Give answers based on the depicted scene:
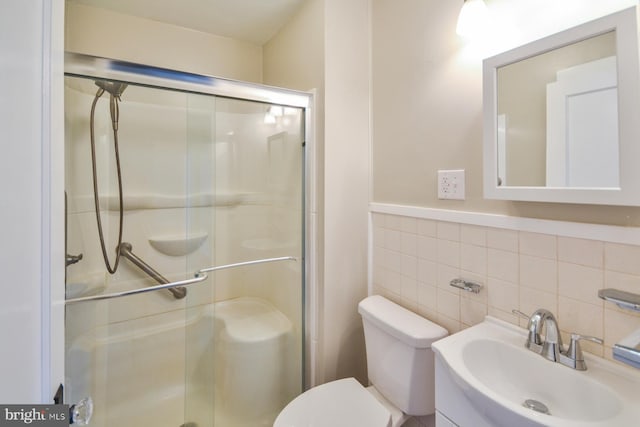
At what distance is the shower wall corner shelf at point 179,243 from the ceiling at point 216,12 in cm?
134

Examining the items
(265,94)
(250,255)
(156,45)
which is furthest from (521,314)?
(156,45)

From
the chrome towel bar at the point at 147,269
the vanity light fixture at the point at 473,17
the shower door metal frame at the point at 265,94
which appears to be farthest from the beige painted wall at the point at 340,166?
the chrome towel bar at the point at 147,269

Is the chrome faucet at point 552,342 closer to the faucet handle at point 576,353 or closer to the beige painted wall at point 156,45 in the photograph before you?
the faucet handle at point 576,353

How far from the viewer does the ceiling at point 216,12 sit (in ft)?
5.50

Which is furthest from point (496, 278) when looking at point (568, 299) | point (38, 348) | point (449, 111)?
point (38, 348)

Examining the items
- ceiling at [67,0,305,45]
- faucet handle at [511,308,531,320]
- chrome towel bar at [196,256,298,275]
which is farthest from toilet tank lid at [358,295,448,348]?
ceiling at [67,0,305,45]

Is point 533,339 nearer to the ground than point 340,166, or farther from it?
nearer to the ground

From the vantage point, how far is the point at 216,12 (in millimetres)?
1771

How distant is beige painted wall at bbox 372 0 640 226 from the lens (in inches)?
43.8

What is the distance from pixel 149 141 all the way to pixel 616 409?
1.90 meters

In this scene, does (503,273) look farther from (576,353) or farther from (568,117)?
(568,117)

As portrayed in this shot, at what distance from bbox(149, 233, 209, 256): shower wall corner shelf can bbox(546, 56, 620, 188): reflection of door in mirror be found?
1.50m

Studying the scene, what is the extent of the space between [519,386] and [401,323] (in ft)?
1.43

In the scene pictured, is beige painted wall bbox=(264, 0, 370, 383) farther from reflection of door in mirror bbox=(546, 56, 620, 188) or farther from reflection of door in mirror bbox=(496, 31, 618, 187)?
reflection of door in mirror bbox=(546, 56, 620, 188)
